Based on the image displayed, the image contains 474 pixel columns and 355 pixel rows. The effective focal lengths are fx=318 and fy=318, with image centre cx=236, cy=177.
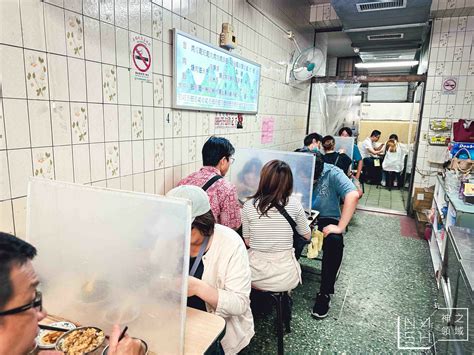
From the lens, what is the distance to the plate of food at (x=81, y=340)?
3.10ft

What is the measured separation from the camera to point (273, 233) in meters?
1.99

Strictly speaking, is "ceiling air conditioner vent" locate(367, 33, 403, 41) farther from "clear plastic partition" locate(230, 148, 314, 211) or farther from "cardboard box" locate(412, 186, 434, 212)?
"clear plastic partition" locate(230, 148, 314, 211)

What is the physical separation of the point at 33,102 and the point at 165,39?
41.1 inches

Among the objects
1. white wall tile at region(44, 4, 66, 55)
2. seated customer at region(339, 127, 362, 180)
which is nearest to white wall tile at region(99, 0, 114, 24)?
white wall tile at region(44, 4, 66, 55)

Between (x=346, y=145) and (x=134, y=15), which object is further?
(x=346, y=145)

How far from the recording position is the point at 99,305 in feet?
3.59

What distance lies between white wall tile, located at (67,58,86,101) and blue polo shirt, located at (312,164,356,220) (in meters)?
1.91

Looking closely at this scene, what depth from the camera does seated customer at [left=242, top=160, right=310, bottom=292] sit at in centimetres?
197

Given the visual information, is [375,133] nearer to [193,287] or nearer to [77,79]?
[77,79]

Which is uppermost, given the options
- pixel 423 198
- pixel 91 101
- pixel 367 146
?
pixel 91 101

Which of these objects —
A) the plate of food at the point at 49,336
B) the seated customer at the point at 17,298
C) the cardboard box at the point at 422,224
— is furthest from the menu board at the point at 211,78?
the cardboard box at the point at 422,224

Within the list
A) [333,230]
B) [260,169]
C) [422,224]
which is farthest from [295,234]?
[422,224]

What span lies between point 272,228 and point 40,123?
1.36m

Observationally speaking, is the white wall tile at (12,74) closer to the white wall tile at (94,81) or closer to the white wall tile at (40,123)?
the white wall tile at (40,123)
